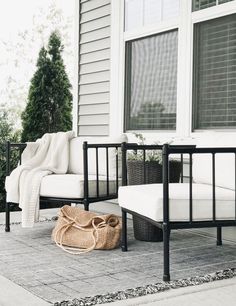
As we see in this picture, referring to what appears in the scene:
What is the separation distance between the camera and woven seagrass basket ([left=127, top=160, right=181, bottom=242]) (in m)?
3.46

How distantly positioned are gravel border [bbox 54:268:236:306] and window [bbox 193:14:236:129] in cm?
129

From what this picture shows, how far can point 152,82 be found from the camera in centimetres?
430

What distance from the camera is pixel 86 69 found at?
515 centimetres

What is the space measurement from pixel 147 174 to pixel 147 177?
0.02 metres

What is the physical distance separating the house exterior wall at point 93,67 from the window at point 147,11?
0.99ft

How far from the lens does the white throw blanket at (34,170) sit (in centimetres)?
362

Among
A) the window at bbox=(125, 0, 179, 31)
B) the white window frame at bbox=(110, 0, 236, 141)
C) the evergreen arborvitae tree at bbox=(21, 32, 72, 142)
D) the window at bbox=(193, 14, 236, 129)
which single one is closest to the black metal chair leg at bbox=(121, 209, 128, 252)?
the white window frame at bbox=(110, 0, 236, 141)

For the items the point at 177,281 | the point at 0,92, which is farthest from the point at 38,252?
the point at 0,92

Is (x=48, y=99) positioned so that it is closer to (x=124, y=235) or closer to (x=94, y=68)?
(x=94, y=68)

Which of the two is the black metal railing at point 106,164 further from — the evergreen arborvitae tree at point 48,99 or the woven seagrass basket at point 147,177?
the evergreen arborvitae tree at point 48,99

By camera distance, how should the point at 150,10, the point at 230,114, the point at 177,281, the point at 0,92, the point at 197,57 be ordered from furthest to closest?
1. the point at 0,92
2. the point at 150,10
3. the point at 197,57
4. the point at 230,114
5. the point at 177,281

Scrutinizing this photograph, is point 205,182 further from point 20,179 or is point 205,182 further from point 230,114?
point 20,179

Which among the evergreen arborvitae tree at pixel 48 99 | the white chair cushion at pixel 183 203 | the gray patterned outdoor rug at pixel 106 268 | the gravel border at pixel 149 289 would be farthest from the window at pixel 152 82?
the evergreen arborvitae tree at pixel 48 99

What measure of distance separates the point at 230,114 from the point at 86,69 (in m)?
2.02
